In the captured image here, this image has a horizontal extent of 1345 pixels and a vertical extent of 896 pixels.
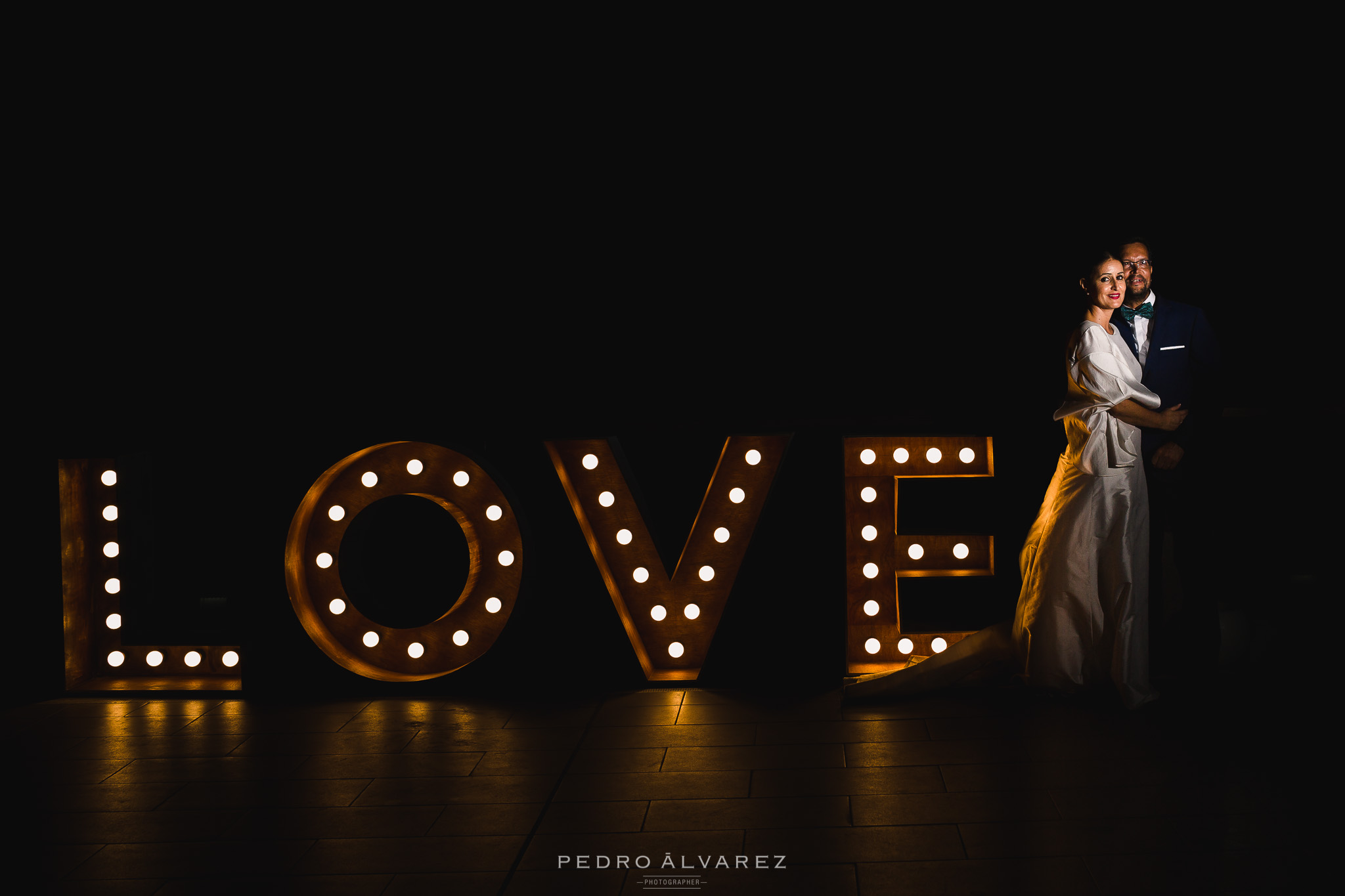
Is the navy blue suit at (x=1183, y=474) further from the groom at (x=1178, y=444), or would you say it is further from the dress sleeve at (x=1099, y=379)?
the dress sleeve at (x=1099, y=379)

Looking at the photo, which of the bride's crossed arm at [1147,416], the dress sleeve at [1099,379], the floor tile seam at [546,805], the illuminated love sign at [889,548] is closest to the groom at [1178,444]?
the bride's crossed arm at [1147,416]

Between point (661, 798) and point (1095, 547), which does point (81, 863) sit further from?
point (1095, 547)

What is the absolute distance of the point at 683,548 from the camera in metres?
4.33

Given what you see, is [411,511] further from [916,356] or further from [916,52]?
[916,52]

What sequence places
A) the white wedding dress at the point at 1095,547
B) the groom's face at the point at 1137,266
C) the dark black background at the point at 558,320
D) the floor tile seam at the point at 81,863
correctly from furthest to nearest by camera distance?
1. the dark black background at the point at 558,320
2. the groom's face at the point at 1137,266
3. the white wedding dress at the point at 1095,547
4. the floor tile seam at the point at 81,863

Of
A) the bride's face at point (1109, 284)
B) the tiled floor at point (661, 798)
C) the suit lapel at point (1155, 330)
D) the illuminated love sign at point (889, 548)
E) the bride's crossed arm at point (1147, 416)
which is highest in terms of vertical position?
the bride's face at point (1109, 284)

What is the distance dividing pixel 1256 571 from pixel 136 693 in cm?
500

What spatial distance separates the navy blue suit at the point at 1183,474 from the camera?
4027 mm

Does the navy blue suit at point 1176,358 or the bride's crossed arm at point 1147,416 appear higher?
the navy blue suit at point 1176,358

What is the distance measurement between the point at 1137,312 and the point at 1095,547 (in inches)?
38.2

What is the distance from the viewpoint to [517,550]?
14.1ft

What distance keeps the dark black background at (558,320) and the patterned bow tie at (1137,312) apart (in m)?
0.55

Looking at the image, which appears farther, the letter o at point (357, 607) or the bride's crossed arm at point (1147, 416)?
the letter o at point (357, 607)

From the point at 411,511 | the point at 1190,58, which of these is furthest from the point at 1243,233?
the point at 411,511
